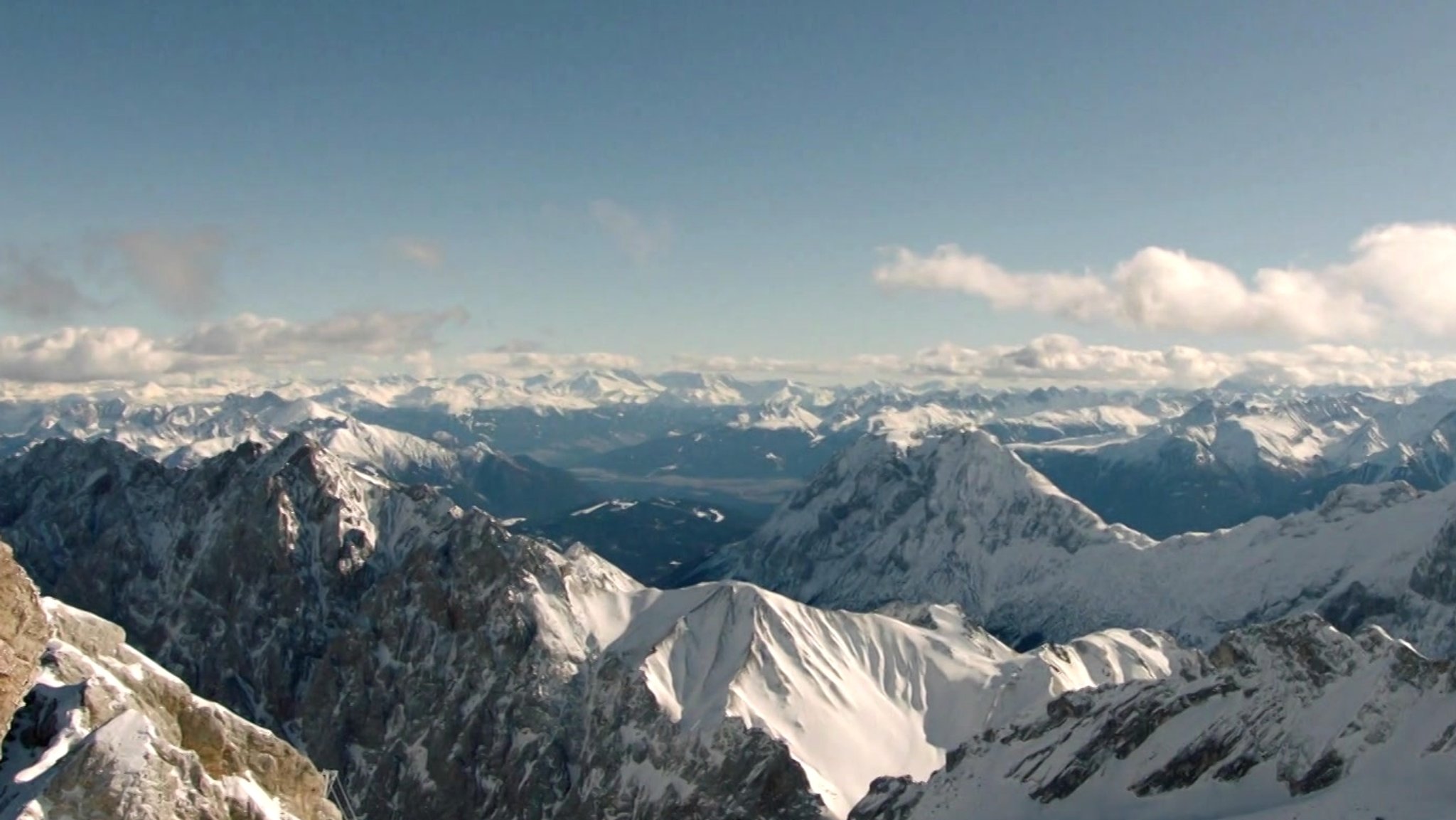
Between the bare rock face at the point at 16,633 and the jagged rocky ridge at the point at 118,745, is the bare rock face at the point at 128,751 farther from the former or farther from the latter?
the bare rock face at the point at 16,633

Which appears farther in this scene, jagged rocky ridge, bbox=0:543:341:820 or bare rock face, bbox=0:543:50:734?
jagged rocky ridge, bbox=0:543:341:820

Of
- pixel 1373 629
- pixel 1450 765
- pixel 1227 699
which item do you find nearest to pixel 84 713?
pixel 1450 765

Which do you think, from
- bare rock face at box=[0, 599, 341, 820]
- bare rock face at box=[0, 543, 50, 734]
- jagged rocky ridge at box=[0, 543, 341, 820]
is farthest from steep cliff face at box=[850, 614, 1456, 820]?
bare rock face at box=[0, 543, 50, 734]

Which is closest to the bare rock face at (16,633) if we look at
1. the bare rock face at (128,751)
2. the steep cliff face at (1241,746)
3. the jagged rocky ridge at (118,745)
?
the jagged rocky ridge at (118,745)

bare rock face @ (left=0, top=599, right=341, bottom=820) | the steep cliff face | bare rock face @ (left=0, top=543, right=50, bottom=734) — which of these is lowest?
the steep cliff face

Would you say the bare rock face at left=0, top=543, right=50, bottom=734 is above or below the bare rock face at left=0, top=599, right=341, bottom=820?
above

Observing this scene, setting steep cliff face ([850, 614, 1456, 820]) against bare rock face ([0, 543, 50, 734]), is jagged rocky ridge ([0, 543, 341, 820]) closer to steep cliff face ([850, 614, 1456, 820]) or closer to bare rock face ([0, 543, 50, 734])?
bare rock face ([0, 543, 50, 734])

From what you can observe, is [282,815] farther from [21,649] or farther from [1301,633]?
[1301,633]
